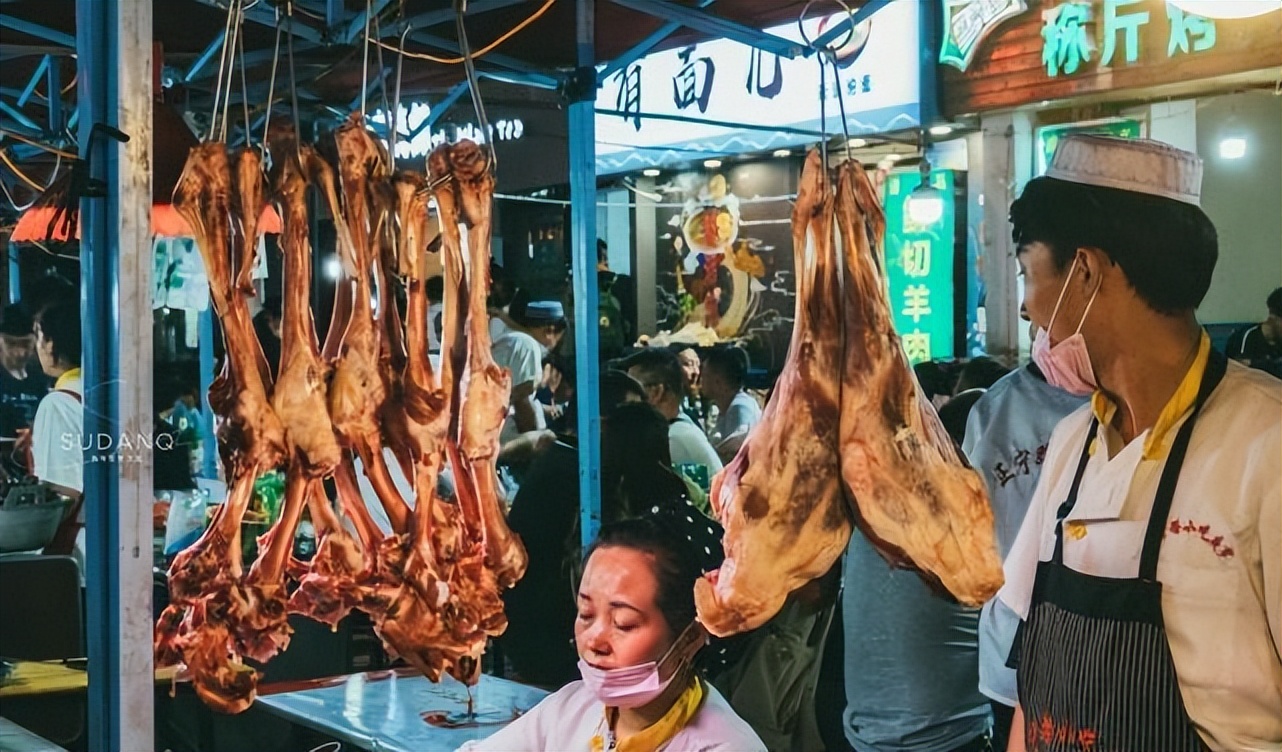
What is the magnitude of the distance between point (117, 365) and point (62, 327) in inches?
42.1

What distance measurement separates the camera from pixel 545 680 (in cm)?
268

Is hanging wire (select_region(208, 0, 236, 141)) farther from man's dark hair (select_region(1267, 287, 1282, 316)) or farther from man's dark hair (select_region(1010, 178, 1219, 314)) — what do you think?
man's dark hair (select_region(1267, 287, 1282, 316))

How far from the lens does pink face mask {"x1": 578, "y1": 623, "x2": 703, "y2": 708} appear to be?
8.20 ft

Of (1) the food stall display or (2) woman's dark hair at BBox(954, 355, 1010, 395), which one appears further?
(1) the food stall display

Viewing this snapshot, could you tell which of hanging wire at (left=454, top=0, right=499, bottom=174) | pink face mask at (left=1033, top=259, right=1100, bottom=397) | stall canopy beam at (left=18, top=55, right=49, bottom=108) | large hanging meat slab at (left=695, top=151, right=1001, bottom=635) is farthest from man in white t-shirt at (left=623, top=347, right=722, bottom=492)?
stall canopy beam at (left=18, top=55, right=49, bottom=108)

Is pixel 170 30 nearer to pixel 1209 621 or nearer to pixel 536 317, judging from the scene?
pixel 536 317

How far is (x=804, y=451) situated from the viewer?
2293 millimetres

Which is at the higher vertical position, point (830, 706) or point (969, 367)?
point (969, 367)

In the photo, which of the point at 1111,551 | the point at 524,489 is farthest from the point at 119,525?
the point at 1111,551

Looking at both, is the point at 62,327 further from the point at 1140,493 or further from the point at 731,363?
the point at 1140,493

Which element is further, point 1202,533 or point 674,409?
point 674,409

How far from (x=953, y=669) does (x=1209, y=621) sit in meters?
0.48

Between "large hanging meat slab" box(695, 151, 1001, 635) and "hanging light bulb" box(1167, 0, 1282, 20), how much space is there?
0.59m

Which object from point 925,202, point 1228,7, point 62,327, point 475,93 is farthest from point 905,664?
point 62,327
